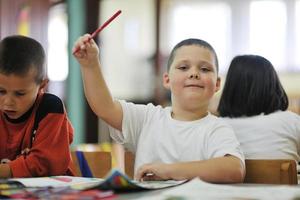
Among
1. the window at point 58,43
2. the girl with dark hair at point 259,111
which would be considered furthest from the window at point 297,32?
the girl with dark hair at point 259,111

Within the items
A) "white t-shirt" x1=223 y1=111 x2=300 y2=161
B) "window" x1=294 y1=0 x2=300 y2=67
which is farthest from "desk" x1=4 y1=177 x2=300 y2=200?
"window" x1=294 y1=0 x2=300 y2=67

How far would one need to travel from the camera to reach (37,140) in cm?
127

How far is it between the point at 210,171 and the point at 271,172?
155mm

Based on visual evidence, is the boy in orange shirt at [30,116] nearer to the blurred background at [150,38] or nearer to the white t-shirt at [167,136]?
the white t-shirt at [167,136]

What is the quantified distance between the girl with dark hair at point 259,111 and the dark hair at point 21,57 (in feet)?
2.45

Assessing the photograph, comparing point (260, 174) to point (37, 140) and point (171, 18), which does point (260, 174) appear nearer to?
point (37, 140)

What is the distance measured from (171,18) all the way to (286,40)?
1271 millimetres

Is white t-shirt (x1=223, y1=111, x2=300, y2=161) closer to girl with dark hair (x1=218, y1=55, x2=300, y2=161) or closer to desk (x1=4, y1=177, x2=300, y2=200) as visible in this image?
girl with dark hair (x1=218, y1=55, x2=300, y2=161)

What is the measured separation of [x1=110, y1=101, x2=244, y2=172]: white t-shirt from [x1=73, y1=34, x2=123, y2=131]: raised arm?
3 centimetres

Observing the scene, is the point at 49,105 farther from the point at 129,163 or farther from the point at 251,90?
the point at 251,90

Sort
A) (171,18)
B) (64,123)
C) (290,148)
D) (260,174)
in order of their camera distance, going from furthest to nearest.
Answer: (171,18)
(290,148)
(64,123)
(260,174)

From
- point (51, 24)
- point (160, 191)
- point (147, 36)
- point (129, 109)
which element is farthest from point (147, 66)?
point (160, 191)

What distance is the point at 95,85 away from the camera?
4.24 ft

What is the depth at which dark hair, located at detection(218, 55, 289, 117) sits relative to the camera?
6.10 ft
